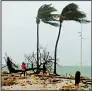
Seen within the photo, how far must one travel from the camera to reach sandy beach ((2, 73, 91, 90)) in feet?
10.5

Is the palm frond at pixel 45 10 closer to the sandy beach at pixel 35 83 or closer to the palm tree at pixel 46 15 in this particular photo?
the palm tree at pixel 46 15

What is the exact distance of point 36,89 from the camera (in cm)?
318

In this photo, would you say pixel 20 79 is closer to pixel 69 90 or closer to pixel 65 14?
pixel 69 90

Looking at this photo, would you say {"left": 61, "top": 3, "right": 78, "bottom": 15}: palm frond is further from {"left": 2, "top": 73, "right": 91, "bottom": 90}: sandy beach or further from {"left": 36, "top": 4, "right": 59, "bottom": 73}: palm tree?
{"left": 2, "top": 73, "right": 91, "bottom": 90}: sandy beach

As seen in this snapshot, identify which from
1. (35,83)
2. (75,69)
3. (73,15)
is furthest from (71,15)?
(35,83)

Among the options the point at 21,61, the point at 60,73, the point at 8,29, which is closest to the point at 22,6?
the point at 8,29

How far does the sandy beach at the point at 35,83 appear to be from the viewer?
10.5ft

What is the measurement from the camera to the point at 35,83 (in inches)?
126

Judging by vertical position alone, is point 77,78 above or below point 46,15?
below

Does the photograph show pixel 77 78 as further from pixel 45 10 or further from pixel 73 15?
pixel 45 10

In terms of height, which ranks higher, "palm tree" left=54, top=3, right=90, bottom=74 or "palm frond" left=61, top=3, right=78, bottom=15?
"palm frond" left=61, top=3, right=78, bottom=15

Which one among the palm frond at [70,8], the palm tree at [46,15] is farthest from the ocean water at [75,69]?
the palm frond at [70,8]

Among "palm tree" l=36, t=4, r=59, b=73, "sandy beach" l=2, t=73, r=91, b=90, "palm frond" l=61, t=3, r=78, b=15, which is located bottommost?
"sandy beach" l=2, t=73, r=91, b=90

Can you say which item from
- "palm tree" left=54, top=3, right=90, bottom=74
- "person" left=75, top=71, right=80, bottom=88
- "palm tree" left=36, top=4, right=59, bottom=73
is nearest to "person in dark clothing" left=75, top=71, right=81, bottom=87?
"person" left=75, top=71, right=80, bottom=88
